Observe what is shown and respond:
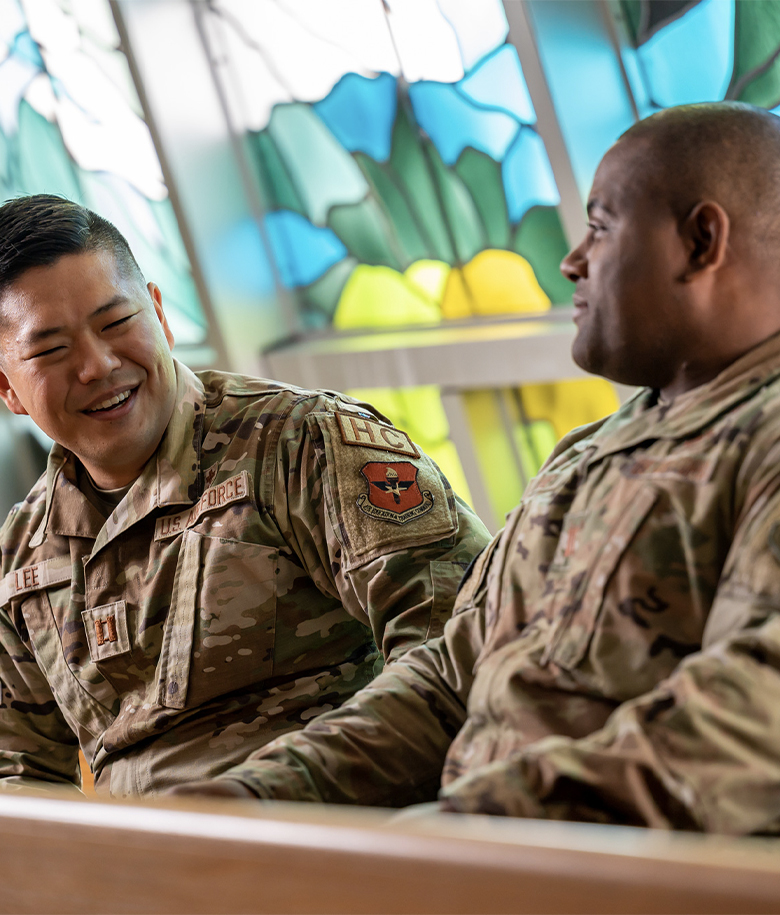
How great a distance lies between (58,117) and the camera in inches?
133

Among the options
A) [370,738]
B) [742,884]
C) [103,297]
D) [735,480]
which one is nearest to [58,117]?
[103,297]

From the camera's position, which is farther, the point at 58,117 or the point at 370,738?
the point at 58,117

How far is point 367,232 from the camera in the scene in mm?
3320

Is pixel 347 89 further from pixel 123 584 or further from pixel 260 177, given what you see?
pixel 123 584

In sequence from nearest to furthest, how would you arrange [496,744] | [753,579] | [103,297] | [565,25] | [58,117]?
1. [753,579]
2. [496,744]
3. [103,297]
4. [565,25]
5. [58,117]

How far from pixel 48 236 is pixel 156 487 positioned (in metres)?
0.43

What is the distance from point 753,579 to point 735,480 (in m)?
0.12

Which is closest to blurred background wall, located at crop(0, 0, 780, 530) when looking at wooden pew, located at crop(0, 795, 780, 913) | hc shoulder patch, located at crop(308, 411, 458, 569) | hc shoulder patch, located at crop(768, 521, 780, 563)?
hc shoulder patch, located at crop(308, 411, 458, 569)

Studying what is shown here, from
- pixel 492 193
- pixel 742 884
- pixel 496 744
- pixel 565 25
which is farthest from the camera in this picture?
pixel 492 193

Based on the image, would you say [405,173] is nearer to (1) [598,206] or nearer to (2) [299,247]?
(2) [299,247]

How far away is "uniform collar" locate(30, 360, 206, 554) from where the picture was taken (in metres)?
1.68

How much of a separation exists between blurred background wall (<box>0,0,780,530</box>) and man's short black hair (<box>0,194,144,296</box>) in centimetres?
130

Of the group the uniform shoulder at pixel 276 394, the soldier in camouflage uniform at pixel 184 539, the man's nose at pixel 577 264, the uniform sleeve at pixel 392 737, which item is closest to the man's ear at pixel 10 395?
the soldier in camouflage uniform at pixel 184 539

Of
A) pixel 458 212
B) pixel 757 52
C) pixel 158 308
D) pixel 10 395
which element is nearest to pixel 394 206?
pixel 458 212
